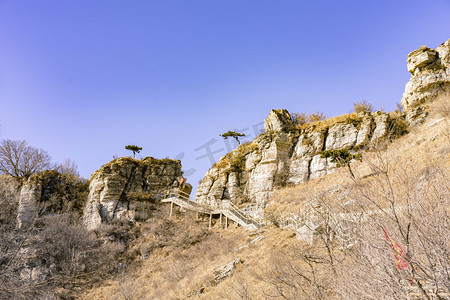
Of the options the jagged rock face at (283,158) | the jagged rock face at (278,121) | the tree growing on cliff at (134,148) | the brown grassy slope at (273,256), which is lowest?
the brown grassy slope at (273,256)

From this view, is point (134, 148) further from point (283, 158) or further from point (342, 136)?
point (342, 136)

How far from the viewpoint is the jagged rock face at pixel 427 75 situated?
2977 centimetres

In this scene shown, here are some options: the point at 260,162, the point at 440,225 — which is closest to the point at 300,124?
the point at 260,162

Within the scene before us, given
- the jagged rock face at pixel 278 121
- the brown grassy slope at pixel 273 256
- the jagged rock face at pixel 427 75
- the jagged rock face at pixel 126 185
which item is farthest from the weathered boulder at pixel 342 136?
the jagged rock face at pixel 126 185

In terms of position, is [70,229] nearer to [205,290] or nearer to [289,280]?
[205,290]

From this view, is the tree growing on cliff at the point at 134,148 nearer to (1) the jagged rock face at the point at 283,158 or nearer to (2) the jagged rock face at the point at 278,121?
(1) the jagged rock face at the point at 283,158

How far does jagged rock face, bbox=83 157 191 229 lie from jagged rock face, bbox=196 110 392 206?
404cm

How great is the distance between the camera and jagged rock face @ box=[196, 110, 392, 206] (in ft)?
94.7

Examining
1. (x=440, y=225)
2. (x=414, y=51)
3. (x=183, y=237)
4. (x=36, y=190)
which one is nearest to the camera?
(x=440, y=225)

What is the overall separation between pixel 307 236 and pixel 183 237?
40.5ft

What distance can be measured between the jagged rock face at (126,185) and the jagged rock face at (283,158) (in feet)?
13.3

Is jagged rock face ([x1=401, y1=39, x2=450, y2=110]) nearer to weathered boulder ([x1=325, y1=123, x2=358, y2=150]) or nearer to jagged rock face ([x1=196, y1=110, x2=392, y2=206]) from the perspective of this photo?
jagged rock face ([x1=196, y1=110, x2=392, y2=206])

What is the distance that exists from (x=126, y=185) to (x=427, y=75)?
33359mm

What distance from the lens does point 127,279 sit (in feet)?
68.8
